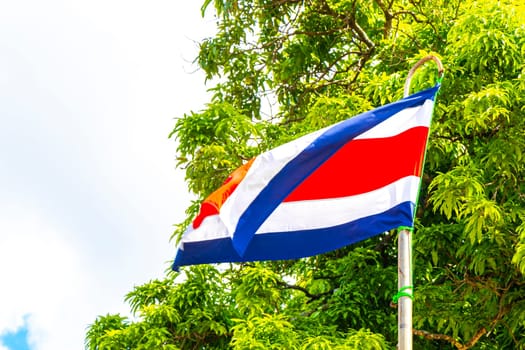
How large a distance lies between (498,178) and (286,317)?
105 inches

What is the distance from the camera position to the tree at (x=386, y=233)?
10.3 meters

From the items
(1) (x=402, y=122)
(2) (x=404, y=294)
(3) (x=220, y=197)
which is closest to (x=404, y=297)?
(2) (x=404, y=294)

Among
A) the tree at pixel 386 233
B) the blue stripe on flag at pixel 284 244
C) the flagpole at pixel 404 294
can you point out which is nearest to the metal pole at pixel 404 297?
the flagpole at pixel 404 294

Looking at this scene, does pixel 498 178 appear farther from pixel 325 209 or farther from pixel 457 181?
pixel 325 209

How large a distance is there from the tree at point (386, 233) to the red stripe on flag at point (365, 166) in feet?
8.06

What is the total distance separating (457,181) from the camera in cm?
998

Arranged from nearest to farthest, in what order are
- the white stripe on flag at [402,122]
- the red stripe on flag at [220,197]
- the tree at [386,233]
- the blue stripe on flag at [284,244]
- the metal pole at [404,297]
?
the metal pole at [404,297], the blue stripe on flag at [284,244], the white stripe on flag at [402,122], the red stripe on flag at [220,197], the tree at [386,233]

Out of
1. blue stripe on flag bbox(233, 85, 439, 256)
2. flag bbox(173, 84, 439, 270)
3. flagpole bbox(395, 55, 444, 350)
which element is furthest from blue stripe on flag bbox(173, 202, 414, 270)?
flagpole bbox(395, 55, 444, 350)

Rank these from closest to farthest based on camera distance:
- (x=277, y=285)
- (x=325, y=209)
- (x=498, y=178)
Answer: (x=325, y=209) < (x=498, y=178) < (x=277, y=285)

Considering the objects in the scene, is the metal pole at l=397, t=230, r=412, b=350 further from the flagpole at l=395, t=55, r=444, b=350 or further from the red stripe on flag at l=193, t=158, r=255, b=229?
the red stripe on flag at l=193, t=158, r=255, b=229

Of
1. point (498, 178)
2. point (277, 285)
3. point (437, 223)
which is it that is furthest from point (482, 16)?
point (277, 285)

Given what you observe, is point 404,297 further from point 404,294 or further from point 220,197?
point 220,197

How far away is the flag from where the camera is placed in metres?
7.41

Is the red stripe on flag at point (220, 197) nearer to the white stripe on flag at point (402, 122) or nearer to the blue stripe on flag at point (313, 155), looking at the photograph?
the blue stripe on flag at point (313, 155)
